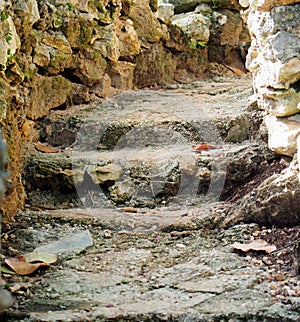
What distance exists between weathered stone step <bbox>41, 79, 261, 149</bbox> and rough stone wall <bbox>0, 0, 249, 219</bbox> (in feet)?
0.59

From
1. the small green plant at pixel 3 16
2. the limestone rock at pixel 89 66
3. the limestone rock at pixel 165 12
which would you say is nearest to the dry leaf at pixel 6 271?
the small green plant at pixel 3 16

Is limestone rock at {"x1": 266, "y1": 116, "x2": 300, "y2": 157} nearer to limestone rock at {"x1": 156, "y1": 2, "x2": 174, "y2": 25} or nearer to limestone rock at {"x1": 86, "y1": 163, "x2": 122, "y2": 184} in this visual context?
limestone rock at {"x1": 86, "y1": 163, "x2": 122, "y2": 184}

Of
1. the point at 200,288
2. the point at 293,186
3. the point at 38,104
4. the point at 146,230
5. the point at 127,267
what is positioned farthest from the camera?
the point at 38,104

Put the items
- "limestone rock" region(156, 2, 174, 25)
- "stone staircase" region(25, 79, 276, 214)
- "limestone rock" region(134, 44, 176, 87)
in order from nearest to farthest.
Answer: "stone staircase" region(25, 79, 276, 214) → "limestone rock" region(134, 44, 176, 87) → "limestone rock" region(156, 2, 174, 25)

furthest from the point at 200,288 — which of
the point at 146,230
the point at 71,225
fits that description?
the point at 71,225

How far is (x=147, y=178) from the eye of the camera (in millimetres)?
3188

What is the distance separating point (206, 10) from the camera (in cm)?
560

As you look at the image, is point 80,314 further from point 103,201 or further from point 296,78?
point 296,78

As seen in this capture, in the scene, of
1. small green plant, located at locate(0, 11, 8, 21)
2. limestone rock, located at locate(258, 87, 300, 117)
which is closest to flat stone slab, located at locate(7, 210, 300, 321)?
limestone rock, located at locate(258, 87, 300, 117)

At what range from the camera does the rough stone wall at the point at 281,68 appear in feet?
8.86

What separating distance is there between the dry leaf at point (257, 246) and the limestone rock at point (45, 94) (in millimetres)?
1895

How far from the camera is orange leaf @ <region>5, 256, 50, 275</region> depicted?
221 cm

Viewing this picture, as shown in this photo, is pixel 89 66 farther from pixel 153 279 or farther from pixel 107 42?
pixel 153 279

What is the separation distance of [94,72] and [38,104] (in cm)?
78
